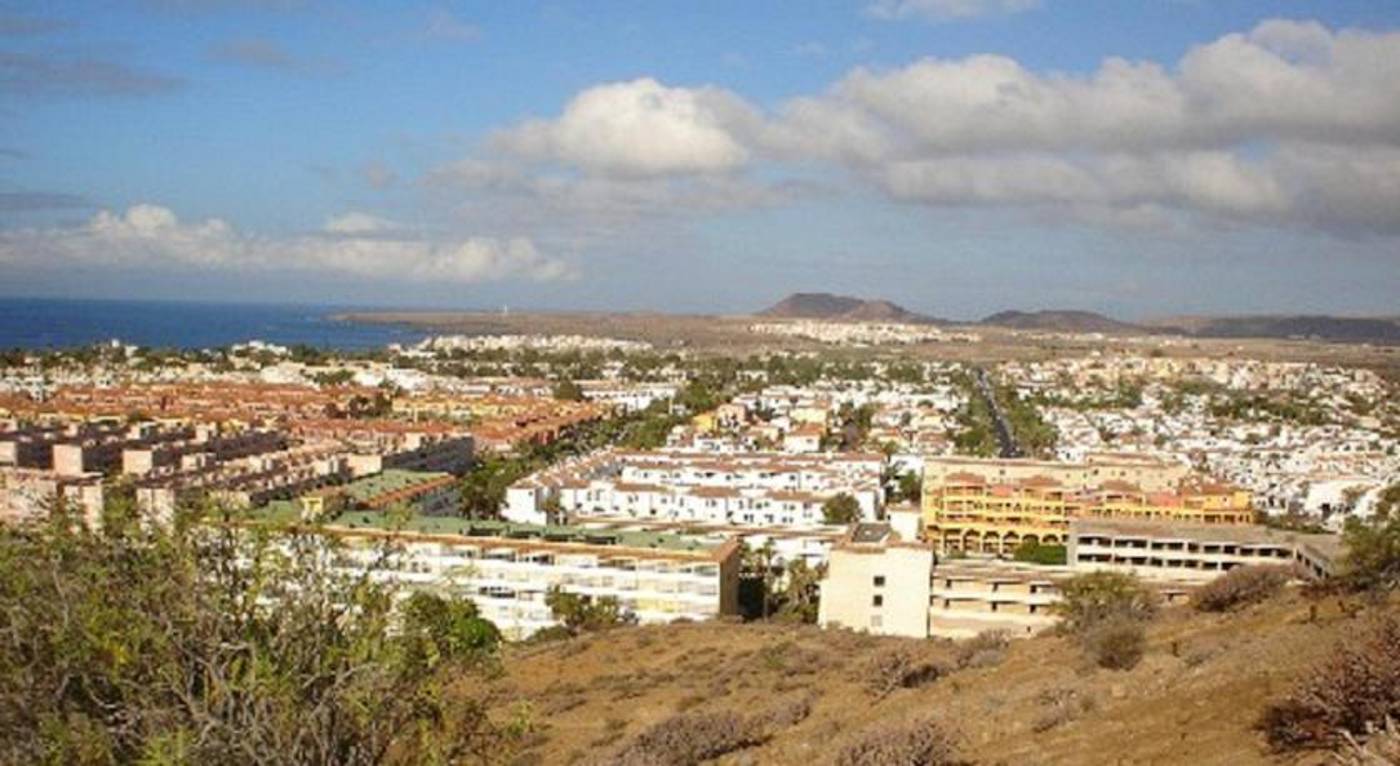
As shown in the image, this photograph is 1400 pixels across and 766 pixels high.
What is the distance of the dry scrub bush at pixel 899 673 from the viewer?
61.6 ft

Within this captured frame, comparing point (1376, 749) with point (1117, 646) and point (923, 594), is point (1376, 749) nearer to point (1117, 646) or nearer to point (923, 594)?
point (1117, 646)

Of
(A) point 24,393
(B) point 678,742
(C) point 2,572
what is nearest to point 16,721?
(C) point 2,572

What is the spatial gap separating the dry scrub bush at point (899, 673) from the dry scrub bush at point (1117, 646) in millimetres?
2633

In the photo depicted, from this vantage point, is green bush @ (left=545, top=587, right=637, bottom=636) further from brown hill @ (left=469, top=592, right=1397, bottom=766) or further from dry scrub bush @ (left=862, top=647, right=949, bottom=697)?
dry scrub bush @ (left=862, top=647, right=949, bottom=697)

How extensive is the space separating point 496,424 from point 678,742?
6897 cm

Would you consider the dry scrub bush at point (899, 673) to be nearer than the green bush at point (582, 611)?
Yes

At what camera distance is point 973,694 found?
17.0 meters

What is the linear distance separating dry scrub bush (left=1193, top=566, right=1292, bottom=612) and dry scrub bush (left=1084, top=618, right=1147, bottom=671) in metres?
5.58

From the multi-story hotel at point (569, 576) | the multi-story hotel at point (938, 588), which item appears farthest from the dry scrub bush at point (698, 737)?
the multi-story hotel at point (569, 576)

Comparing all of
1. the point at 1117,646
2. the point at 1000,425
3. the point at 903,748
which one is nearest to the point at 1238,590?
the point at 1117,646

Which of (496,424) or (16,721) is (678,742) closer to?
(16,721)

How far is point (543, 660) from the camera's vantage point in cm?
2794

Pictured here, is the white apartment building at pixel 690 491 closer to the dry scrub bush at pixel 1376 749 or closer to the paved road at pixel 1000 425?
the paved road at pixel 1000 425

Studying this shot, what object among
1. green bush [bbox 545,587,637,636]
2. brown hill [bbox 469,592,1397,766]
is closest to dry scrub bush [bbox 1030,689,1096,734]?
brown hill [bbox 469,592,1397,766]
